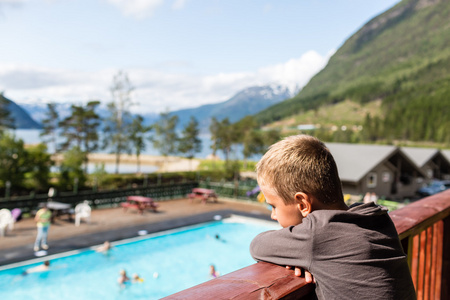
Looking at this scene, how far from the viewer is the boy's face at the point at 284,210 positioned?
132 centimetres

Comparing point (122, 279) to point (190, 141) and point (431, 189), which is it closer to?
Result: point (431, 189)

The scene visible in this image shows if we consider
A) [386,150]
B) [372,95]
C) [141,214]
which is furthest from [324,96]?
[141,214]

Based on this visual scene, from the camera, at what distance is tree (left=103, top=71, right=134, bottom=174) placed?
39250mm

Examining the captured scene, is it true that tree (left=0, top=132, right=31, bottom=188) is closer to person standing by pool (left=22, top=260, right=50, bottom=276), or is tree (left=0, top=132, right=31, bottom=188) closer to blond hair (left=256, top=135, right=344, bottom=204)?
person standing by pool (left=22, top=260, right=50, bottom=276)

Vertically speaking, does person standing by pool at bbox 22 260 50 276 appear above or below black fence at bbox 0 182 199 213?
below

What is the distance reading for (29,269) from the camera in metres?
11.5

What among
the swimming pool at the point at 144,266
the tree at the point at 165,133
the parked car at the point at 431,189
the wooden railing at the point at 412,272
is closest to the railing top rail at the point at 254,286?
the wooden railing at the point at 412,272

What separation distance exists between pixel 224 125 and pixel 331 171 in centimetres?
5231

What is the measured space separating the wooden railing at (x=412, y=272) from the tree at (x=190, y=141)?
1963 inches

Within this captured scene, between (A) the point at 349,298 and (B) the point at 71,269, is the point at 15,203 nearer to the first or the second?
(B) the point at 71,269

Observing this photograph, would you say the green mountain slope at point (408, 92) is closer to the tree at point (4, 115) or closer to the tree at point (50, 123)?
the tree at point (50, 123)

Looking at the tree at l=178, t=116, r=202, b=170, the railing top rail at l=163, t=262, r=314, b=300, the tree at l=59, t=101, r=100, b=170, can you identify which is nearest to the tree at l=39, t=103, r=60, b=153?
the tree at l=59, t=101, r=100, b=170

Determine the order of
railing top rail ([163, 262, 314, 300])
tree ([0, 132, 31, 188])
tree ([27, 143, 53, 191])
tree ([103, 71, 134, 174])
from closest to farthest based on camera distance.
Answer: railing top rail ([163, 262, 314, 300]) < tree ([0, 132, 31, 188]) < tree ([27, 143, 53, 191]) < tree ([103, 71, 134, 174])

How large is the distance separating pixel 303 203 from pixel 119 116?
135 feet
